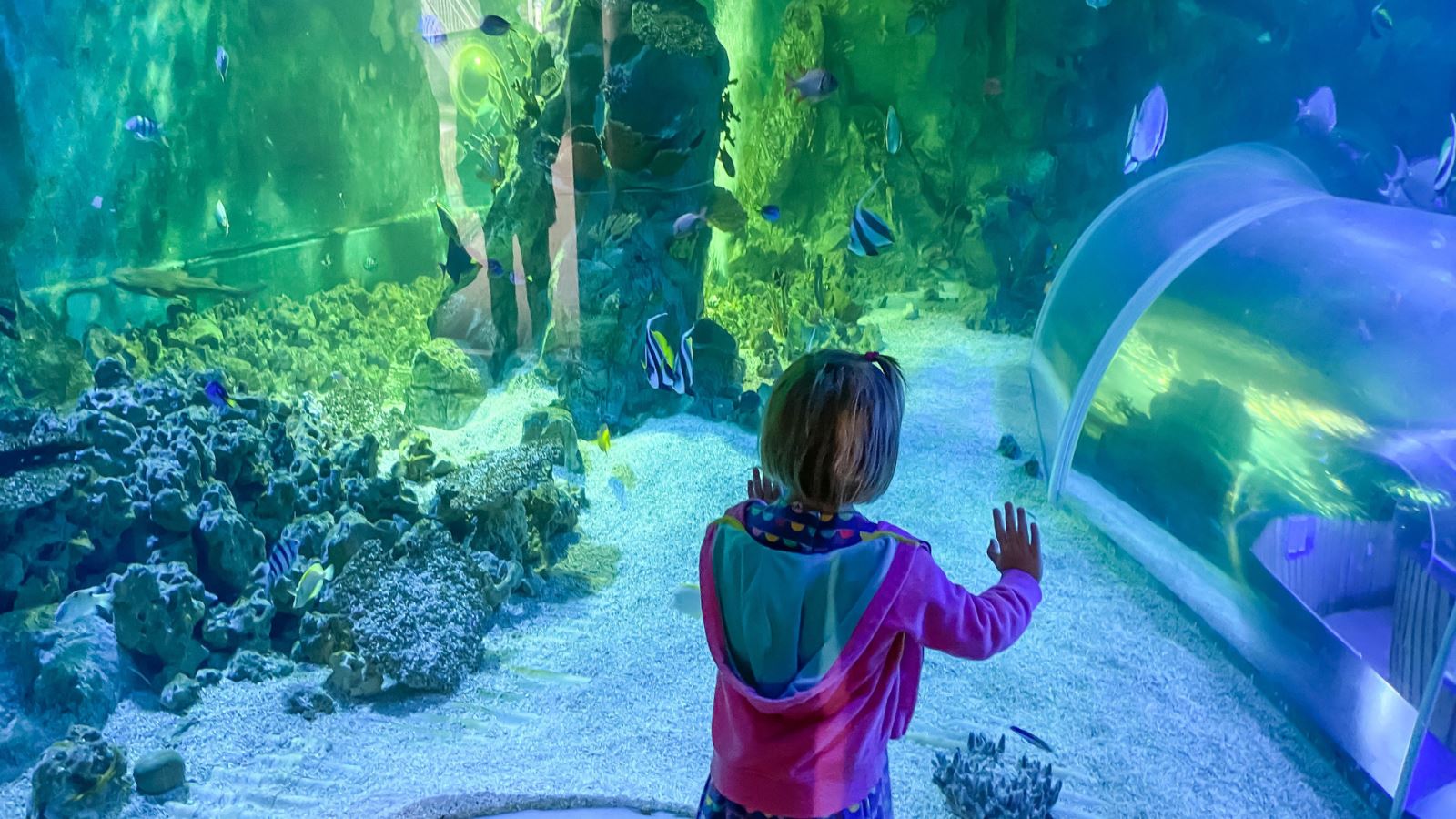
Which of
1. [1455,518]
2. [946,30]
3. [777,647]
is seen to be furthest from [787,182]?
→ [777,647]

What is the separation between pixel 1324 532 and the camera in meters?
3.15

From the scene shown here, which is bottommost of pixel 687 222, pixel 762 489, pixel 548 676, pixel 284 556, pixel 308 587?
pixel 548 676

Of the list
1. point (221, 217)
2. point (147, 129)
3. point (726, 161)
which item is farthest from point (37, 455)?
point (726, 161)

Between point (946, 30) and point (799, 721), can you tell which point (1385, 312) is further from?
point (946, 30)

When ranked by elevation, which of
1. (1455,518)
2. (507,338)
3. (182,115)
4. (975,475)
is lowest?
(975,475)

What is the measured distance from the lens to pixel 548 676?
372cm

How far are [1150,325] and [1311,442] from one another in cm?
120

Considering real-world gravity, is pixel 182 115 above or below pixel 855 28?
below

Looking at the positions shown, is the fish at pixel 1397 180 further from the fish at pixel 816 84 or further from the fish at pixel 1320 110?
the fish at pixel 816 84

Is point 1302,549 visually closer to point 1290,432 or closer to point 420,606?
point 1290,432

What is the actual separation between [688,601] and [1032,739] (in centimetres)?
185

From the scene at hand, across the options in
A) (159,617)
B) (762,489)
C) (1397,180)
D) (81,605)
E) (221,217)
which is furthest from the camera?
(1397,180)

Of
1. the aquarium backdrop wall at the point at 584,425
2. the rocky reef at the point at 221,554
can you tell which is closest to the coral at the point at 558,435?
the aquarium backdrop wall at the point at 584,425

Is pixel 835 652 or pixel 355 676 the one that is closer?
pixel 835 652
